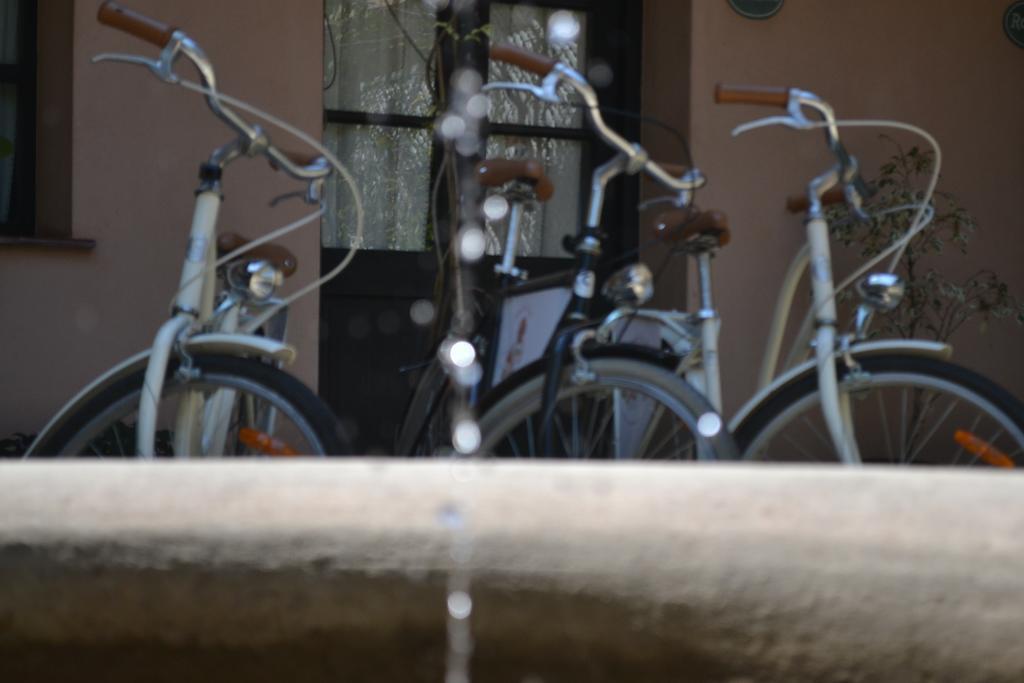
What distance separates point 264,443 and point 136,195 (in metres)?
1.80

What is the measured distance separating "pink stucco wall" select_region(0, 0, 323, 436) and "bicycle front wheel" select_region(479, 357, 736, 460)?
1563mm

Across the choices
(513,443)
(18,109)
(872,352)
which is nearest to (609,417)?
(513,443)

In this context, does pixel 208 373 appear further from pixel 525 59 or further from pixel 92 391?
pixel 525 59

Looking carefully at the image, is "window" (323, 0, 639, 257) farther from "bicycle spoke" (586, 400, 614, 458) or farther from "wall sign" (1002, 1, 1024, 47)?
"bicycle spoke" (586, 400, 614, 458)

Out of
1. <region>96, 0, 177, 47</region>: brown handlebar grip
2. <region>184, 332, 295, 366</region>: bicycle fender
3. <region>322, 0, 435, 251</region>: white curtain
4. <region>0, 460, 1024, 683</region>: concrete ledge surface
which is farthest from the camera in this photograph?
<region>322, 0, 435, 251</region>: white curtain

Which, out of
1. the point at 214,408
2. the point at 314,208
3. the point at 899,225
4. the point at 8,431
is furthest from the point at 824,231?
the point at 8,431

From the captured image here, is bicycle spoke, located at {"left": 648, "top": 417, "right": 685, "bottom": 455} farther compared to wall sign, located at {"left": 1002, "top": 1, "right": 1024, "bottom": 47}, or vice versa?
wall sign, located at {"left": 1002, "top": 1, "right": 1024, "bottom": 47}

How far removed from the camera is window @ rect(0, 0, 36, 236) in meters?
4.24

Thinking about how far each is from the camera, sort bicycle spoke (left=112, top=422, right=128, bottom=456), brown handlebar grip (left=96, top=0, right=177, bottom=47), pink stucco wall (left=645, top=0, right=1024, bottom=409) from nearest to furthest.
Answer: brown handlebar grip (left=96, top=0, right=177, bottom=47) < bicycle spoke (left=112, top=422, right=128, bottom=456) < pink stucco wall (left=645, top=0, right=1024, bottom=409)

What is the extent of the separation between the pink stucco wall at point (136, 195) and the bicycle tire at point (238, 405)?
146 cm

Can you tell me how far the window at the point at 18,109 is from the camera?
4.24 m

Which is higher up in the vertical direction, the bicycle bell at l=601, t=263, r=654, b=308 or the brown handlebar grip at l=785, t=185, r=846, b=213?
the brown handlebar grip at l=785, t=185, r=846, b=213

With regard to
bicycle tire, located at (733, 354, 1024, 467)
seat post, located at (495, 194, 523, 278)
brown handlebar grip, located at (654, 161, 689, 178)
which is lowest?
bicycle tire, located at (733, 354, 1024, 467)

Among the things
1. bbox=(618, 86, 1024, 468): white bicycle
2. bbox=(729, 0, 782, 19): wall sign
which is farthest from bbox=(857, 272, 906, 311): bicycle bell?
bbox=(729, 0, 782, 19): wall sign
